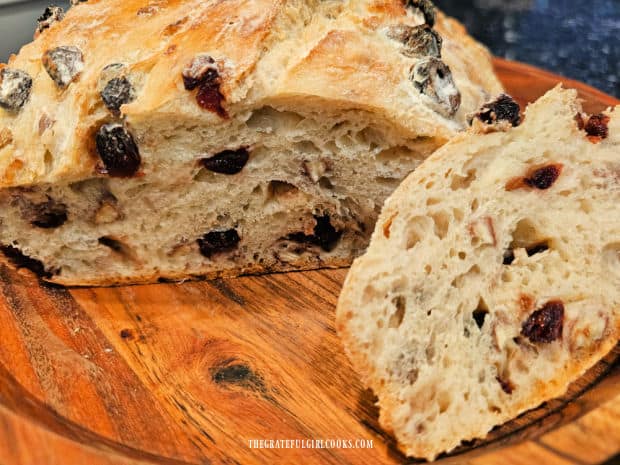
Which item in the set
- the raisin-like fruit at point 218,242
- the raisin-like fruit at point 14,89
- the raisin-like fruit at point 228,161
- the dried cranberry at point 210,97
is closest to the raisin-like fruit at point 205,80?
the dried cranberry at point 210,97

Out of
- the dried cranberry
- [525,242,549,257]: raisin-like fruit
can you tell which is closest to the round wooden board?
[525,242,549,257]: raisin-like fruit

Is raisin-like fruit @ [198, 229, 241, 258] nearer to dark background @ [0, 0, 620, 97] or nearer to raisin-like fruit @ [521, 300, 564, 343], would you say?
raisin-like fruit @ [521, 300, 564, 343]

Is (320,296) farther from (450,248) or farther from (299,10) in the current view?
(299,10)

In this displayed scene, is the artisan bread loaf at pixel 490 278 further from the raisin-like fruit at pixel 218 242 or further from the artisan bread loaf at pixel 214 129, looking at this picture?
the raisin-like fruit at pixel 218 242

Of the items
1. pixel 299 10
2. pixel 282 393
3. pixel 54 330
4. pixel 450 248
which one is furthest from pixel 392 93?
pixel 54 330

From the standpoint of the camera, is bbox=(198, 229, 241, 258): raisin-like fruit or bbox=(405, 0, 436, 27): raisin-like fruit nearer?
bbox=(405, 0, 436, 27): raisin-like fruit

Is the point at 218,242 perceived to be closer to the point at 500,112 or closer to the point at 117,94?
the point at 117,94

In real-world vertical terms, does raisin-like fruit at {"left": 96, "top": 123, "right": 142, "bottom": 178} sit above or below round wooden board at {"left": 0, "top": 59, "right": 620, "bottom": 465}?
above

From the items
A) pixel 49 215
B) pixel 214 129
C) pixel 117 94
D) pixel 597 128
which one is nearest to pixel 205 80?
pixel 214 129
